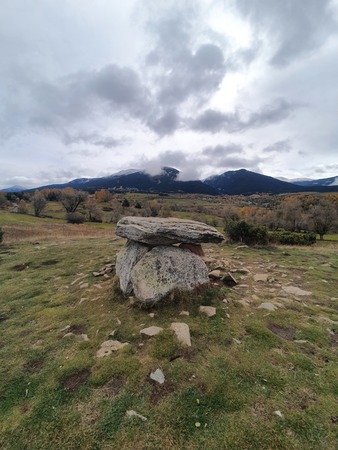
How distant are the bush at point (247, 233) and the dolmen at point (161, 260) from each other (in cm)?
1055

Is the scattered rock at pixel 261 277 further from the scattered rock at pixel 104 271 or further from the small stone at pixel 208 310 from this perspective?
the scattered rock at pixel 104 271

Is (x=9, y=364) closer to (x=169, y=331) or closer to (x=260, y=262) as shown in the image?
(x=169, y=331)

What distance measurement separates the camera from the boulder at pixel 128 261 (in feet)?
28.4

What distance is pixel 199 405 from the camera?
4355 mm

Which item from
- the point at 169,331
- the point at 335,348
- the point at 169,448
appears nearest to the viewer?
the point at 169,448

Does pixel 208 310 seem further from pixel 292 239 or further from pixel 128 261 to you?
pixel 292 239

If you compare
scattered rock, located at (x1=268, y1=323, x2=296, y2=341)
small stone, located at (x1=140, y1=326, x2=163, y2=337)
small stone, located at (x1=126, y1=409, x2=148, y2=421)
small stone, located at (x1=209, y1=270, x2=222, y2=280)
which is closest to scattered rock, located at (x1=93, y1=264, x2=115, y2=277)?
small stone, located at (x1=209, y1=270, x2=222, y2=280)

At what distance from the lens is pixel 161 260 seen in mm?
8508

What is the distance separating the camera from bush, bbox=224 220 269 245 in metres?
19.0

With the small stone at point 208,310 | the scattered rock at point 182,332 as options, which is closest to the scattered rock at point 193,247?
the small stone at point 208,310

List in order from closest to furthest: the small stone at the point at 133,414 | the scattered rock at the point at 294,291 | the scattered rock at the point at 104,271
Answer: the small stone at the point at 133,414 → the scattered rock at the point at 294,291 → the scattered rock at the point at 104,271

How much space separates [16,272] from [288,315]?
13.9 meters

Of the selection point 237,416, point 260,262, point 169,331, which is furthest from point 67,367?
point 260,262

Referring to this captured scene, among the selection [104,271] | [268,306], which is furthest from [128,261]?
[268,306]
